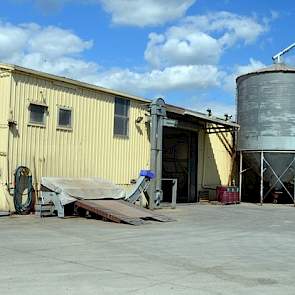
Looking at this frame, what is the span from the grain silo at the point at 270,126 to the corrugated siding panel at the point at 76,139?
882 centimetres

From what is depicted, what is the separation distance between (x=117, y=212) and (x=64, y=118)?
5.06 metres

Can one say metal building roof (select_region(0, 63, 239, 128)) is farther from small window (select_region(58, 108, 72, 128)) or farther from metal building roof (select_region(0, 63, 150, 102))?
small window (select_region(58, 108, 72, 128))

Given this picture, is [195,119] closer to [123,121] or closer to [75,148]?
[123,121]

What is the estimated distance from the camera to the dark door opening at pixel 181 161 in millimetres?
31281

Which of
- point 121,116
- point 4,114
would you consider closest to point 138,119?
point 121,116

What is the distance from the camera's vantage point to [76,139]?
21391 millimetres

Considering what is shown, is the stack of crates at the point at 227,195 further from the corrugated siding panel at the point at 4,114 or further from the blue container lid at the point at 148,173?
the corrugated siding panel at the point at 4,114

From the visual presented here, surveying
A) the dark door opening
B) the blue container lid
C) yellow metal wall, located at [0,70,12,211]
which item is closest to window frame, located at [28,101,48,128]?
yellow metal wall, located at [0,70,12,211]

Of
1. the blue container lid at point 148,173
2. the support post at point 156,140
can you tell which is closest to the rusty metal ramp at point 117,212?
the blue container lid at point 148,173

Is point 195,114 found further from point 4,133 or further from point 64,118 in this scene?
point 4,133

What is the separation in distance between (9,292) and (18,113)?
12219 mm

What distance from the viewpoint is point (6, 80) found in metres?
18.6

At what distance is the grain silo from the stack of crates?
1527mm

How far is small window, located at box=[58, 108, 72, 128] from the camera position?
2067 cm
